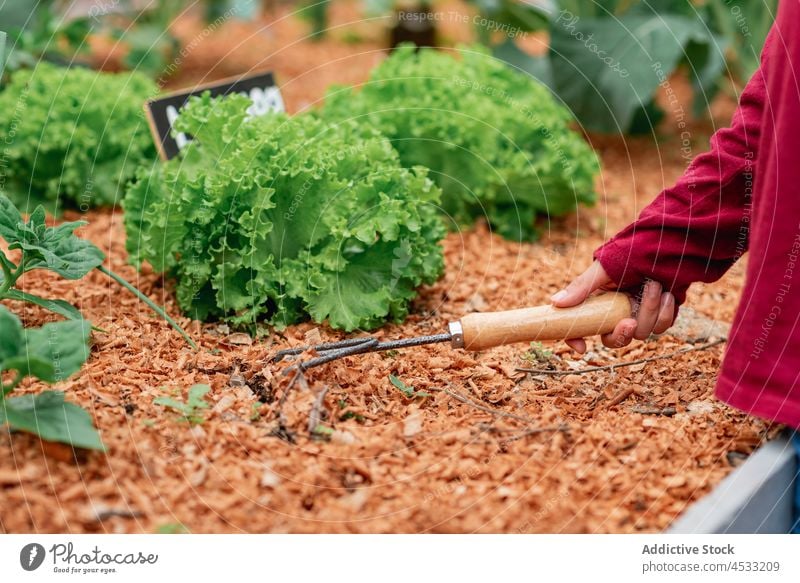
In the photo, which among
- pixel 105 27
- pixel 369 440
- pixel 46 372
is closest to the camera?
pixel 46 372

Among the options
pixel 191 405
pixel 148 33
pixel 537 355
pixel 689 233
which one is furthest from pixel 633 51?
pixel 191 405

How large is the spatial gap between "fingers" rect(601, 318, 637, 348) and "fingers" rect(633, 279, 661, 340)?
1.2 inches

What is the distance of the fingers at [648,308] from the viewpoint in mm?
2123

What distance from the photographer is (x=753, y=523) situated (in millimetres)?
1806

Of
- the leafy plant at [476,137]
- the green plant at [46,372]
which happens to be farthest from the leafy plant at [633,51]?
the green plant at [46,372]

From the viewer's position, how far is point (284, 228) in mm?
2604

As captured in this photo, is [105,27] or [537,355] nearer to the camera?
[537,355]

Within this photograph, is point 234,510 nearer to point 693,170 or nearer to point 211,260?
point 211,260

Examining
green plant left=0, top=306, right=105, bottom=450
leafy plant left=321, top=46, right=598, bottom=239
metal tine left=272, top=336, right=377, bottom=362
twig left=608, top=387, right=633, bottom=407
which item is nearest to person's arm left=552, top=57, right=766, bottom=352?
twig left=608, top=387, right=633, bottom=407

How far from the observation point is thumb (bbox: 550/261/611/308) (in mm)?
2121

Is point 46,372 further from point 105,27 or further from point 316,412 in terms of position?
→ point 105,27

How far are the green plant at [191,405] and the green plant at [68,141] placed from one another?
5.18 feet

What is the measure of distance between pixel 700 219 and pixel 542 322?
47 centimetres
